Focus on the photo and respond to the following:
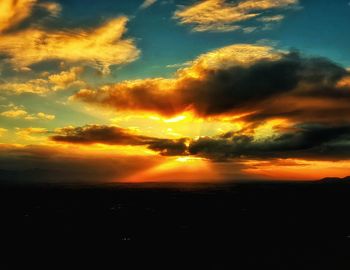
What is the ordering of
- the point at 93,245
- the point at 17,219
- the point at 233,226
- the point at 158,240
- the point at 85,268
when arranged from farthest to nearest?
the point at 17,219, the point at 233,226, the point at 158,240, the point at 93,245, the point at 85,268

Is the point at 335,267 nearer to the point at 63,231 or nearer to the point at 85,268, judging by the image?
the point at 85,268

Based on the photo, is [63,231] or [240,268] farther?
[63,231]

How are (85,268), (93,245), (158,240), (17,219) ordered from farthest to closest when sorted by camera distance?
1. (17,219)
2. (158,240)
3. (93,245)
4. (85,268)

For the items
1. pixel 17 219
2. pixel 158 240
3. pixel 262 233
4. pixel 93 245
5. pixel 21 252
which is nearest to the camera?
pixel 21 252

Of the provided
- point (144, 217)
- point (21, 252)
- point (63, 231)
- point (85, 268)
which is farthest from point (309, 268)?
point (144, 217)

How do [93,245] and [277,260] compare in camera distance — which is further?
[93,245]

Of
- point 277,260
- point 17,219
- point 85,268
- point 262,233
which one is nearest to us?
point 85,268

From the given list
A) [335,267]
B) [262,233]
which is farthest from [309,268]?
[262,233]

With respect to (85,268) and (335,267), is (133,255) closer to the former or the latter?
(85,268)
